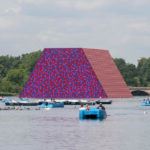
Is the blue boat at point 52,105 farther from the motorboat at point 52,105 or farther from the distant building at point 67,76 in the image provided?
the distant building at point 67,76

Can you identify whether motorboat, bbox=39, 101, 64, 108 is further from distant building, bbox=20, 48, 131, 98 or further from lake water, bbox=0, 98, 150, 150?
lake water, bbox=0, 98, 150, 150

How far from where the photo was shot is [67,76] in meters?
189

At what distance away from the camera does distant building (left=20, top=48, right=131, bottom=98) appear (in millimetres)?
189250

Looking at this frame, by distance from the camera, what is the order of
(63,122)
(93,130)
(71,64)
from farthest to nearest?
(71,64), (63,122), (93,130)

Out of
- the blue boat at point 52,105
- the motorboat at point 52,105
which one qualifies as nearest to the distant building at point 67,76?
the motorboat at point 52,105

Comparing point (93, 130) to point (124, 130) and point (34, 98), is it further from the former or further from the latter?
point (34, 98)

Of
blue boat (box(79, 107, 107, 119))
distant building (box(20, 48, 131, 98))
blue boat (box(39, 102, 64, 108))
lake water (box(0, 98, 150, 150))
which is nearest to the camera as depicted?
lake water (box(0, 98, 150, 150))

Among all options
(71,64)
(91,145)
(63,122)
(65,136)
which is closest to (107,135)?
(65,136)

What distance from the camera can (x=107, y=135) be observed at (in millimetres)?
84312

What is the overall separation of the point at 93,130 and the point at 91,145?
1807 cm

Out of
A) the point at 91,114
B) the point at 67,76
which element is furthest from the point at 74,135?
the point at 67,76

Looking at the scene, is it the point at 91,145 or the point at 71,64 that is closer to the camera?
the point at 91,145

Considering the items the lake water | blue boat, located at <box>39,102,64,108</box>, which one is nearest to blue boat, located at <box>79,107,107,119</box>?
the lake water

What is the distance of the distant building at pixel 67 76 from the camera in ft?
621
